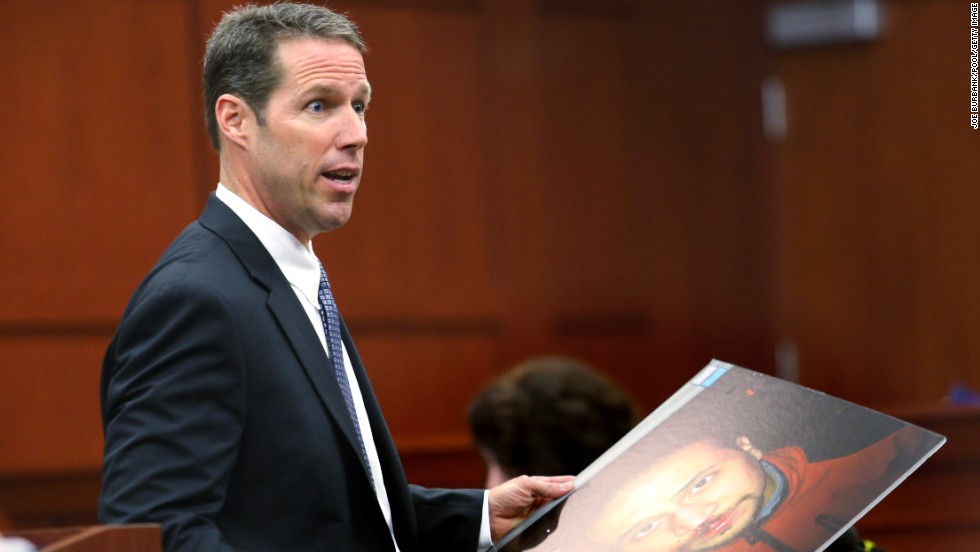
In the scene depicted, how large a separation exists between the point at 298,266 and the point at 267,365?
0.19 m

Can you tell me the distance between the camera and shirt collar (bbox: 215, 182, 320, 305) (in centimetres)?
154

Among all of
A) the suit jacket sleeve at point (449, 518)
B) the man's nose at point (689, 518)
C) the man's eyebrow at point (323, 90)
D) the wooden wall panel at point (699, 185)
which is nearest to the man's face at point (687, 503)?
the man's nose at point (689, 518)

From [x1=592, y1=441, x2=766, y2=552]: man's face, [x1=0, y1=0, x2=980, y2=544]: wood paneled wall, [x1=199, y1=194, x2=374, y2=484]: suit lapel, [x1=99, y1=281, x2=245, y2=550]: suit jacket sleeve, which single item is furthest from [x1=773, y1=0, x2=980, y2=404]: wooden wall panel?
[x1=99, y1=281, x2=245, y2=550]: suit jacket sleeve

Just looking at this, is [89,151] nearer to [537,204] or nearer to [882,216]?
[537,204]

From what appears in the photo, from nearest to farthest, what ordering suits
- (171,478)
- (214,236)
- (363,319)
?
(171,478)
(214,236)
(363,319)

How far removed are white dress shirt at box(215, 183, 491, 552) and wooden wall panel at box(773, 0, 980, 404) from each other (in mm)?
3397

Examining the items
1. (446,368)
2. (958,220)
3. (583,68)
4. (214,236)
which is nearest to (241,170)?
(214,236)

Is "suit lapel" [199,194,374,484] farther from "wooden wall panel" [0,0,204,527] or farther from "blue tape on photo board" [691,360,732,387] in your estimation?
"wooden wall panel" [0,0,204,527]

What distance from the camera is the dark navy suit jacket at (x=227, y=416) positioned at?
128 centimetres

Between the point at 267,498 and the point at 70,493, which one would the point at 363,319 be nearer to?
the point at 70,493

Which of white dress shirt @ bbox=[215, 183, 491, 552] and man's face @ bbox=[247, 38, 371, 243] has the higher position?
man's face @ bbox=[247, 38, 371, 243]

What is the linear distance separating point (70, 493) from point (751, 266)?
8.12 feet

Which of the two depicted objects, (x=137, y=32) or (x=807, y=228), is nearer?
(x=137, y=32)

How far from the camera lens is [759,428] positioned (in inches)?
62.1
